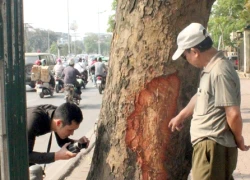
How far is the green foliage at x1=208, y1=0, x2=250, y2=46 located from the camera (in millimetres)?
30584

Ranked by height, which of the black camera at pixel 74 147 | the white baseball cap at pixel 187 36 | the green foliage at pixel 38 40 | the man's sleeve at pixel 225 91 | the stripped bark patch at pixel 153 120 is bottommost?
the black camera at pixel 74 147

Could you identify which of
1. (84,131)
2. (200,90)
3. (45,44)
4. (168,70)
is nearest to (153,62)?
(168,70)

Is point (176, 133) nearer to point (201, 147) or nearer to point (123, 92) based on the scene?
point (201, 147)

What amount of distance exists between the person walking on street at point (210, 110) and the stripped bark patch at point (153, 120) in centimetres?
9

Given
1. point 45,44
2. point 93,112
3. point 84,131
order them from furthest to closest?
point 45,44 < point 93,112 < point 84,131

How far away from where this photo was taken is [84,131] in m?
11.5

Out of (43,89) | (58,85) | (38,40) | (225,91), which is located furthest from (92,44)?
(225,91)

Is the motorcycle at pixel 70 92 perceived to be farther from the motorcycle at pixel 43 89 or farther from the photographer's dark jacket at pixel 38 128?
the photographer's dark jacket at pixel 38 128

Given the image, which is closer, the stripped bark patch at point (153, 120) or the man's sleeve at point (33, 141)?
the stripped bark patch at point (153, 120)

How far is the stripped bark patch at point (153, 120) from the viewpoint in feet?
12.4

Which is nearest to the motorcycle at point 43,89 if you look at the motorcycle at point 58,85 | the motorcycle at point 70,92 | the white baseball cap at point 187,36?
the motorcycle at point 58,85

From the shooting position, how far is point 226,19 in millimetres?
32406

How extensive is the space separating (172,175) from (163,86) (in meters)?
0.68

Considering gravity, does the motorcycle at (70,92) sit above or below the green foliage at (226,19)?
below
